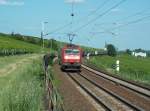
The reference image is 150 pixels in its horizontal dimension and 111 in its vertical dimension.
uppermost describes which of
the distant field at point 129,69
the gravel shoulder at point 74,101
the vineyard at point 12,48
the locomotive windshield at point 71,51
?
the locomotive windshield at point 71,51

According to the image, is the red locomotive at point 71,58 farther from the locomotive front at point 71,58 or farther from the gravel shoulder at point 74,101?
the gravel shoulder at point 74,101

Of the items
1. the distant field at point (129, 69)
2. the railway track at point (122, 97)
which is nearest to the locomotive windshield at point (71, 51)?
the distant field at point (129, 69)

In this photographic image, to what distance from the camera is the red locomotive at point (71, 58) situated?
4956 centimetres

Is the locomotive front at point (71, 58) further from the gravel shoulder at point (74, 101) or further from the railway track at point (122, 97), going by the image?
the gravel shoulder at point (74, 101)


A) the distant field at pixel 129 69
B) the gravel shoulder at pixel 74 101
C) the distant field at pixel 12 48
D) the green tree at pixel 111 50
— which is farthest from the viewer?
the green tree at pixel 111 50

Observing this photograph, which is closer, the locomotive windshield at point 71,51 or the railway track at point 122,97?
the railway track at point 122,97

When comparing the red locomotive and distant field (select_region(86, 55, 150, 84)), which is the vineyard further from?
the red locomotive

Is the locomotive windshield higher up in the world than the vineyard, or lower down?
higher up

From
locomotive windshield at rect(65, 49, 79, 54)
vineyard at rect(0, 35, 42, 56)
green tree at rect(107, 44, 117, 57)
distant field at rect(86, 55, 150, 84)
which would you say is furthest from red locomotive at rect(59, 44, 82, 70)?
green tree at rect(107, 44, 117, 57)

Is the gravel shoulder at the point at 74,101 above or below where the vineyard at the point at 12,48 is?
below

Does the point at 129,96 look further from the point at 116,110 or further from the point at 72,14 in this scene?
the point at 72,14

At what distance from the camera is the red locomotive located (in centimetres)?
4956

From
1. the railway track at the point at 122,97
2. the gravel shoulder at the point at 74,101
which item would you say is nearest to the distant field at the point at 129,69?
the railway track at the point at 122,97

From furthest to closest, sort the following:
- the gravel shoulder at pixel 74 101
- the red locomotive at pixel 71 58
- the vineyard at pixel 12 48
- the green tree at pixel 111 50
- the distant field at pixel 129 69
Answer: the green tree at pixel 111 50 < the vineyard at pixel 12 48 < the red locomotive at pixel 71 58 < the distant field at pixel 129 69 < the gravel shoulder at pixel 74 101
